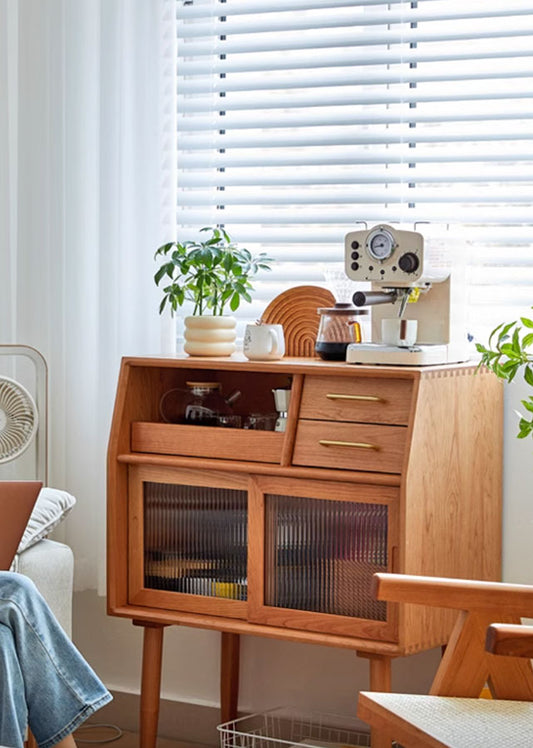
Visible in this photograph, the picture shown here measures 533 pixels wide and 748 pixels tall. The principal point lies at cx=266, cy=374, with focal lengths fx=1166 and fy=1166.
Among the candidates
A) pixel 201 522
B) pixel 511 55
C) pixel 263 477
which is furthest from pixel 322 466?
pixel 511 55

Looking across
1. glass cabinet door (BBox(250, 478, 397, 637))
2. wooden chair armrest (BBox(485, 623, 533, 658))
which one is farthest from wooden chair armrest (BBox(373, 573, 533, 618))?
glass cabinet door (BBox(250, 478, 397, 637))

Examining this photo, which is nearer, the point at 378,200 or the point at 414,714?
the point at 414,714

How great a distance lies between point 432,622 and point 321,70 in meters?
1.32

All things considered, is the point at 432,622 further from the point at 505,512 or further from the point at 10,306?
the point at 10,306

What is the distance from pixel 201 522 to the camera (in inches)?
95.7

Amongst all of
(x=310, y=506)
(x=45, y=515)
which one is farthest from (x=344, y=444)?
(x=45, y=515)

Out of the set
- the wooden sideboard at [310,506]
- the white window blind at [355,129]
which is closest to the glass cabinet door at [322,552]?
the wooden sideboard at [310,506]

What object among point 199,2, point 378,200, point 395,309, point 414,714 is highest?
point 199,2

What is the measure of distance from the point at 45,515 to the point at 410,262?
3.02ft

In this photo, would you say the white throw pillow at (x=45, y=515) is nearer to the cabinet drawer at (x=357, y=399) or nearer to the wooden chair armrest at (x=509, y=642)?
the cabinet drawer at (x=357, y=399)

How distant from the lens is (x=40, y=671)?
2.00 metres

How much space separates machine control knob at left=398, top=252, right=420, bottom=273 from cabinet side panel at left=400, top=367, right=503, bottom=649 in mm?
208

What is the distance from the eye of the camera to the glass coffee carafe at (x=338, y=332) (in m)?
2.40

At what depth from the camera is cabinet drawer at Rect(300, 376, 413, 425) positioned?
7.18 feet
